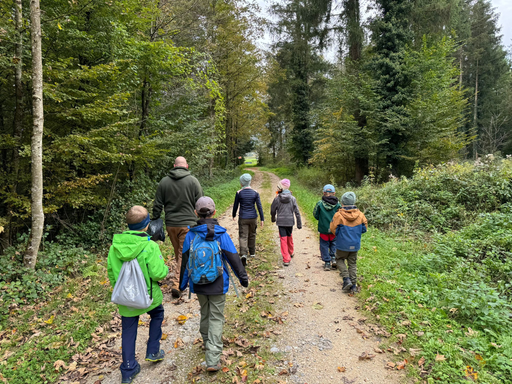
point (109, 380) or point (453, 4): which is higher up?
point (453, 4)

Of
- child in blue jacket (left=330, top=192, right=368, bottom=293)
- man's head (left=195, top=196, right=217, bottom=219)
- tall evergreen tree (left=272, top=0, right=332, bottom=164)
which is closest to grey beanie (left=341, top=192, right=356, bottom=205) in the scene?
child in blue jacket (left=330, top=192, right=368, bottom=293)

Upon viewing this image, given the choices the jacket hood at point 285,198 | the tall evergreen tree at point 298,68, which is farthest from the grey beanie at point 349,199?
the tall evergreen tree at point 298,68

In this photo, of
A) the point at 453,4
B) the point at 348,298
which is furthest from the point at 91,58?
the point at 453,4

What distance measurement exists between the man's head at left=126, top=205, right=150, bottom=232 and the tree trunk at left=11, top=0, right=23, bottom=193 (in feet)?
17.4

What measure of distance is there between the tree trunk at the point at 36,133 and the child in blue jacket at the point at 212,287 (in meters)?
4.12

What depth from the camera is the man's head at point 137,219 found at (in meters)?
3.10

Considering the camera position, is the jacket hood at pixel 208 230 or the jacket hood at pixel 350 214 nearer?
the jacket hood at pixel 208 230

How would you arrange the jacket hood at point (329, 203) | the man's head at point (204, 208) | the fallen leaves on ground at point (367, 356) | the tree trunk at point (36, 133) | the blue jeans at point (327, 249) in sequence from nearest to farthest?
the man's head at point (204, 208)
the fallen leaves on ground at point (367, 356)
the tree trunk at point (36, 133)
the jacket hood at point (329, 203)
the blue jeans at point (327, 249)

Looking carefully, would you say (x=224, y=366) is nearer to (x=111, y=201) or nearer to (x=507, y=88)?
(x=111, y=201)

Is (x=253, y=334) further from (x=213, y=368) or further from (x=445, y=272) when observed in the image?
(x=445, y=272)

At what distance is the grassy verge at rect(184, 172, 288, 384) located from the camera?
3270 millimetres

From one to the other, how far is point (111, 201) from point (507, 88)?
148 feet

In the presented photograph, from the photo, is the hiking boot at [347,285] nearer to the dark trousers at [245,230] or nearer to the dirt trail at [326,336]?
the dirt trail at [326,336]

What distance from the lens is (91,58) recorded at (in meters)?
7.96
